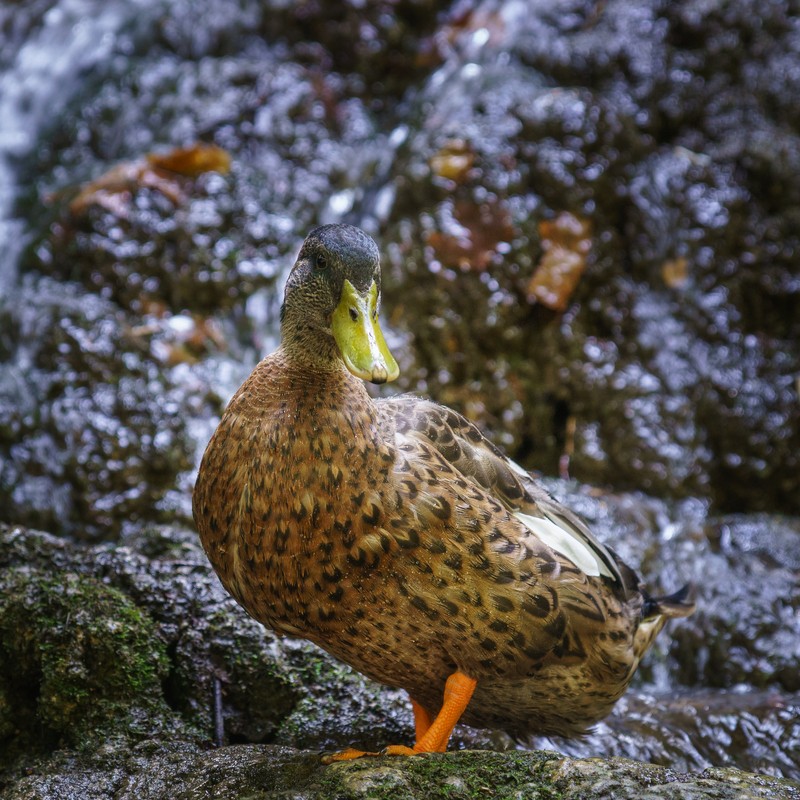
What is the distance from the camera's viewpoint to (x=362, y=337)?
7.75ft

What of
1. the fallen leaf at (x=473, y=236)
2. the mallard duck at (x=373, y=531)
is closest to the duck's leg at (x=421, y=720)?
the mallard duck at (x=373, y=531)

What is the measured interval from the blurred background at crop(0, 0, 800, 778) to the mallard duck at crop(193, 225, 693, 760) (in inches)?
27.2

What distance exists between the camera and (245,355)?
5402mm

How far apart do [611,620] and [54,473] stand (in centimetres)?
308

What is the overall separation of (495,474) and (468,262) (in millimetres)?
3055

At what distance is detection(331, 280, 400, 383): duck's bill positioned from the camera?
2.25 m

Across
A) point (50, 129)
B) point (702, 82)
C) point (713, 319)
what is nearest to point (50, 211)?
point (50, 129)

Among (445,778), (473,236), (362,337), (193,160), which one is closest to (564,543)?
(445,778)

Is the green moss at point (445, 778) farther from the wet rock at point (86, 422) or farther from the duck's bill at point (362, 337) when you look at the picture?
the wet rock at point (86, 422)

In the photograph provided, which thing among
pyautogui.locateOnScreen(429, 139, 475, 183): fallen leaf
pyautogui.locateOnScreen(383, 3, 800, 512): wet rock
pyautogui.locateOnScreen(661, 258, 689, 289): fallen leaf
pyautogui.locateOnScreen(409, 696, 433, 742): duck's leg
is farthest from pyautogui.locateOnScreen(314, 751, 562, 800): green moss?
pyautogui.locateOnScreen(661, 258, 689, 289): fallen leaf

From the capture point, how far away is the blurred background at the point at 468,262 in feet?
15.0

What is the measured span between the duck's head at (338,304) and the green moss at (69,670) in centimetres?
105

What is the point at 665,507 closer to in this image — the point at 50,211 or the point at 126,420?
the point at 126,420

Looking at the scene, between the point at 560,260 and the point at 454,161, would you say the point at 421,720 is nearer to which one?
the point at 560,260
